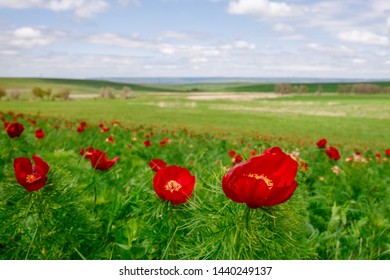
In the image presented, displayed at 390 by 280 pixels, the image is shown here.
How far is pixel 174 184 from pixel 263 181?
0.52 meters

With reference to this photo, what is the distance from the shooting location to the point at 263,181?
1205 millimetres

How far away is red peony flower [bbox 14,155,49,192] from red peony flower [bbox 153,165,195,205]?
42 cm

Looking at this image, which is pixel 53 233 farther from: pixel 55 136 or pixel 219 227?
pixel 55 136

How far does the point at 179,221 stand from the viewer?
1.73 m

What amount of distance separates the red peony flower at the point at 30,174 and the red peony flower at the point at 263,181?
777 mm

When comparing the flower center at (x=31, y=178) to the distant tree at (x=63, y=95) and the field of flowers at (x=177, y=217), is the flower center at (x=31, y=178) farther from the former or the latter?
the distant tree at (x=63, y=95)

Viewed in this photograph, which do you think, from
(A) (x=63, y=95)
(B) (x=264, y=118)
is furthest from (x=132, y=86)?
(B) (x=264, y=118)

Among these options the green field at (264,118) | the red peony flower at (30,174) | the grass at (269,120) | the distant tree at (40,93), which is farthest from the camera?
the distant tree at (40,93)

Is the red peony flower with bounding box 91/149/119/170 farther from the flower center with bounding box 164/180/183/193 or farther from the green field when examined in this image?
the green field

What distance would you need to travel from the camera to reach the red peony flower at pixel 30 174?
1629 mm

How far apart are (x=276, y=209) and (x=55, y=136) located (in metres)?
5.46

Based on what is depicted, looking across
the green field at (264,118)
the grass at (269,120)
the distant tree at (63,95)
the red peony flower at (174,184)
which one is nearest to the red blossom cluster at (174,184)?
the red peony flower at (174,184)
